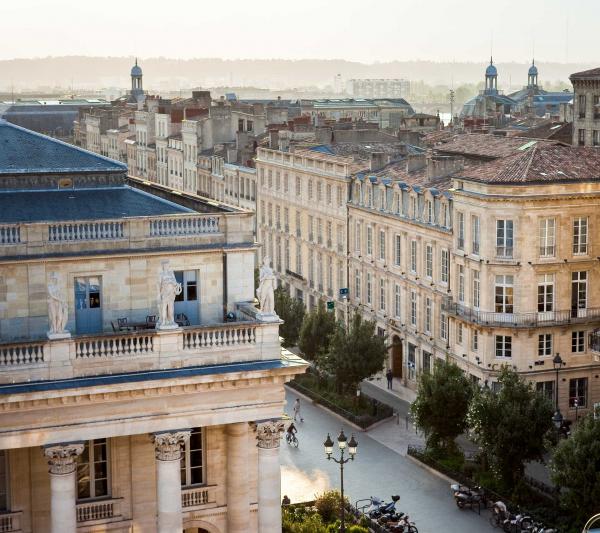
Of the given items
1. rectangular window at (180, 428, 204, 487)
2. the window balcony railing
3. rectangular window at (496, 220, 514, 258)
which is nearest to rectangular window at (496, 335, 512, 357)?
the window balcony railing

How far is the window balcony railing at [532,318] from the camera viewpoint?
73.9 meters

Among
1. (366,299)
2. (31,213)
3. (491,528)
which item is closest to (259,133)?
(366,299)

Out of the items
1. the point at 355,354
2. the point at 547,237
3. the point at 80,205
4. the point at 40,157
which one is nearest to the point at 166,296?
the point at 80,205

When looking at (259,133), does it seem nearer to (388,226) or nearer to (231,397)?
(388,226)

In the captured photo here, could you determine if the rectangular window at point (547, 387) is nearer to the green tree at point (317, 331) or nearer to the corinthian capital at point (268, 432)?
the green tree at point (317, 331)

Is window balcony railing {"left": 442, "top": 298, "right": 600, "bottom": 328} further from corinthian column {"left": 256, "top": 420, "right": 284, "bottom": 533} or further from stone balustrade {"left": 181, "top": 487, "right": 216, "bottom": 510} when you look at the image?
corinthian column {"left": 256, "top": 420, "right": 284, "bottom": 533}

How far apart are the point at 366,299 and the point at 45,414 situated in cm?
5354

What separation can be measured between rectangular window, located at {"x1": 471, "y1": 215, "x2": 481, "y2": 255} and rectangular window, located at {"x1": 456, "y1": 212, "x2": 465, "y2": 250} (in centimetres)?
121

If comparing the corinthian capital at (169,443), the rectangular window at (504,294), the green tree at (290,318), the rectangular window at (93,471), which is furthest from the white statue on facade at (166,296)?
the green tree at (290,318)

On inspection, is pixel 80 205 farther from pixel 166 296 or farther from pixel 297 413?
pixel 297 413

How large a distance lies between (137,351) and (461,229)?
3839 centimetres

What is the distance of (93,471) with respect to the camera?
43.3 m

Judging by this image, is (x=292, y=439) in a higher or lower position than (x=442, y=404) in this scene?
lower

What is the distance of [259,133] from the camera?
129250mm
